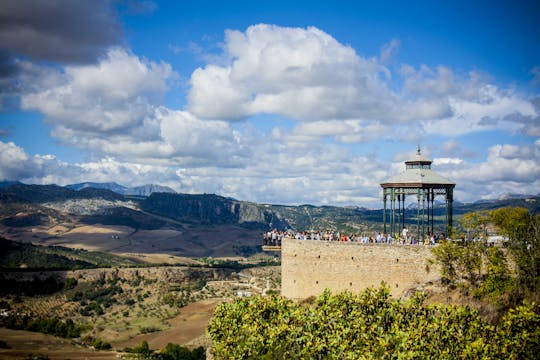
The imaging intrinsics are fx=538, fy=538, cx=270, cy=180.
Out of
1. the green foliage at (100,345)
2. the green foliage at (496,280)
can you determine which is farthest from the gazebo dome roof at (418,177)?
the green foliage at (100,345)

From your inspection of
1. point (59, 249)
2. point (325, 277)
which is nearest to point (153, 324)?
point (325, 277)

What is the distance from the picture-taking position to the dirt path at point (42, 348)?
145 feet

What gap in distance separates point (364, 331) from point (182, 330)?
41901mm

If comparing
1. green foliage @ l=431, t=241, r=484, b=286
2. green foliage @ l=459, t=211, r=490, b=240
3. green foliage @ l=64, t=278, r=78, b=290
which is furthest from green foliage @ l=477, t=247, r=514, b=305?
green foliage @ l=64, t=278, r=78, b=290

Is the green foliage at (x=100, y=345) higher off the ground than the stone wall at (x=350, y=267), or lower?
lower

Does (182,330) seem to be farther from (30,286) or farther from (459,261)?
(459,261)

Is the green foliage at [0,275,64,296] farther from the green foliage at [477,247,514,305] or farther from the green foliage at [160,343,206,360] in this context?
the green foliage at [477,247,514,305]

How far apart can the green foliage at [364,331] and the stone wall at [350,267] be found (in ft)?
22.9

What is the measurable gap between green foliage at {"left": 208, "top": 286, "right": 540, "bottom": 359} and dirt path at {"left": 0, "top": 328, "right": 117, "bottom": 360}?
1029 inches

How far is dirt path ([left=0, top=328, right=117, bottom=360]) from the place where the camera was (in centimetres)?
4428

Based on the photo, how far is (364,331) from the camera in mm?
20812

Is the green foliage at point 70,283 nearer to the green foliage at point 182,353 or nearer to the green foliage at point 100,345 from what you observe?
the green foliage at point 100,345

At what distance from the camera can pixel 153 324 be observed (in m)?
63.1

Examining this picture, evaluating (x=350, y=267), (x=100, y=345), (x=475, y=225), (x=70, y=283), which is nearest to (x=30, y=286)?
(x=70, y=283)
